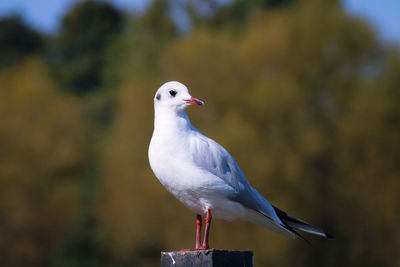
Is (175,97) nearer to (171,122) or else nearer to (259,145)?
(171,122)

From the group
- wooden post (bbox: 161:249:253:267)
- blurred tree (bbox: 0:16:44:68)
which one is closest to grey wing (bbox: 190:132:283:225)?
wooden post (bbox: 161:249:253:267)

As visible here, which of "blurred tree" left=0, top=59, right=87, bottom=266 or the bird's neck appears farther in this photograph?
"blurred tree" left=0, top=59, right=87, bottom=266

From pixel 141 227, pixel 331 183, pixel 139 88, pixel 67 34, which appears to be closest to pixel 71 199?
pixel 141 227

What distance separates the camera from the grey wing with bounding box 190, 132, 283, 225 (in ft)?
11.5

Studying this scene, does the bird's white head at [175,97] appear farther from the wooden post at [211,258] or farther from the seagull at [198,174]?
the wooden post at [211,258]

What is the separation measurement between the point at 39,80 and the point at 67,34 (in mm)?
16047

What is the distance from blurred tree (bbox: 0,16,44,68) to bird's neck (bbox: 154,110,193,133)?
26806 millimetres

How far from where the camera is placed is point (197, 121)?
1506 cm

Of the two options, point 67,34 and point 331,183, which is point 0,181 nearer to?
point 331,183

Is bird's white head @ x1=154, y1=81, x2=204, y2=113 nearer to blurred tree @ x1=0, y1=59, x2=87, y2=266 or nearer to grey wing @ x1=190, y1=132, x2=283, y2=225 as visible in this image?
grey wing @ x1=190, y1=132, x2=283, y2=225

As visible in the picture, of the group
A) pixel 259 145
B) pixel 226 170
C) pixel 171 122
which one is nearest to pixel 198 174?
pixel 226 170

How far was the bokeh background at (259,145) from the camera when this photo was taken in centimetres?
1494

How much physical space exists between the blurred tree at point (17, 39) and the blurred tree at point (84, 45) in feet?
3.15

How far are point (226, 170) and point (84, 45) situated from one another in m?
29.3
